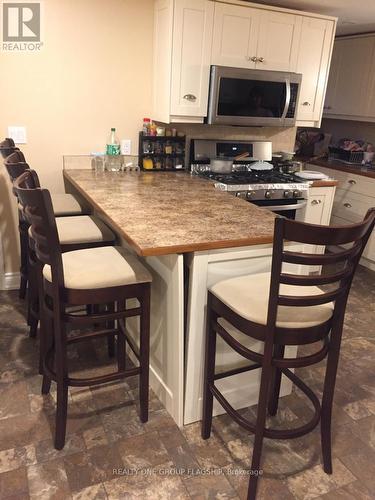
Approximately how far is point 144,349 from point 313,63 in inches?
111

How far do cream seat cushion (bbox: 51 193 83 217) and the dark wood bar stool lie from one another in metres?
1.42

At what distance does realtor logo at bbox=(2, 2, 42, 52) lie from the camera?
2.79 meters

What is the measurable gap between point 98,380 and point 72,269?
0.48 m

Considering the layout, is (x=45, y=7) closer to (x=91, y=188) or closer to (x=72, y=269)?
(x=91, y=188)

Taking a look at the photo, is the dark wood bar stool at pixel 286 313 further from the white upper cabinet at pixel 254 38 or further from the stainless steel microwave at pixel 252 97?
the white upper cabinet at pixel 254 38

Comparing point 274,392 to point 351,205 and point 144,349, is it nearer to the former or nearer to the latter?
point 144,349

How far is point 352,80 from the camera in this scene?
4.44 meters

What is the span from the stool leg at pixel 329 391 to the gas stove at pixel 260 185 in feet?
5.47

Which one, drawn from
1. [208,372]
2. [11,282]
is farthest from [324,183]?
[11,282]

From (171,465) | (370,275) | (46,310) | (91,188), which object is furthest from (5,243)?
(370,275)

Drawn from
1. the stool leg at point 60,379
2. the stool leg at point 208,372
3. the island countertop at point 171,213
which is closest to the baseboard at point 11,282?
the island countertop at point 171,213

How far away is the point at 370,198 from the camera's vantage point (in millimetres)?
3947

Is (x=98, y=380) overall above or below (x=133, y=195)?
below

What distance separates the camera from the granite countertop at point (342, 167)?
3.96m
